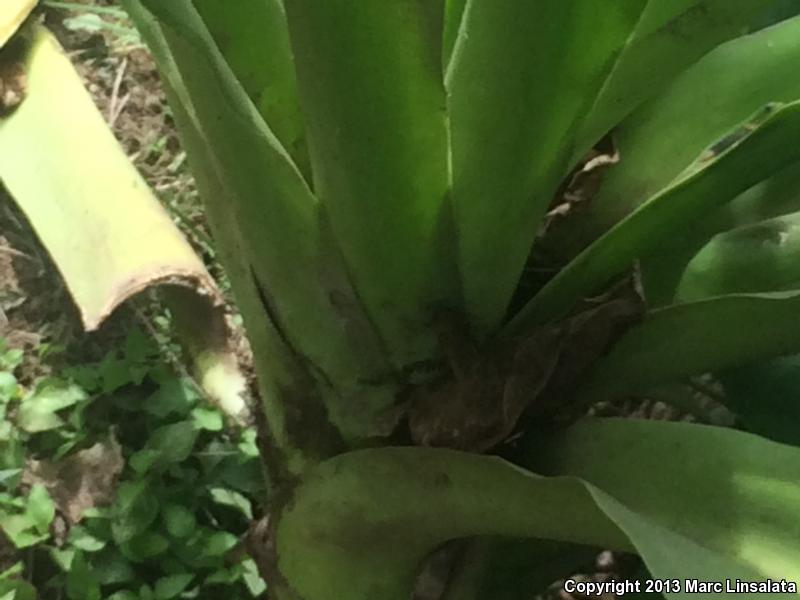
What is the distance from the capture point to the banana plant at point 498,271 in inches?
15.8

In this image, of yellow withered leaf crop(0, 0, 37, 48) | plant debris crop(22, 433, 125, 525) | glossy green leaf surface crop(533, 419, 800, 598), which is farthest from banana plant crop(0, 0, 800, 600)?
yellow withered leaf crop(0, 0, 37, 48)

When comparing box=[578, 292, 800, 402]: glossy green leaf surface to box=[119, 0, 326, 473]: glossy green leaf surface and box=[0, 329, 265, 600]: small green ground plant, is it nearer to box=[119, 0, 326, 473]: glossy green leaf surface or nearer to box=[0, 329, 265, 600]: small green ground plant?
box=[119, 0, 326, 473]: glossy green leaf surface

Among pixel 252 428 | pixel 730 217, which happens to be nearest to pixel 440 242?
pixel 730 217

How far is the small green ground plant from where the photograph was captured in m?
0.72

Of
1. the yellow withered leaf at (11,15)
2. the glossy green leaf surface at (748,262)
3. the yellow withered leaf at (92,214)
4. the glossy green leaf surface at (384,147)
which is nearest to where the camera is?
the glossy green leaf surface at (384,147)

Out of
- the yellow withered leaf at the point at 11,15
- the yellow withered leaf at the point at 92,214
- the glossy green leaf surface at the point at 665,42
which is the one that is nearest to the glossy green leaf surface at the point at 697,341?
the glossy green leaf surface at the point at 665,42

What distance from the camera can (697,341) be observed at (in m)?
0.49

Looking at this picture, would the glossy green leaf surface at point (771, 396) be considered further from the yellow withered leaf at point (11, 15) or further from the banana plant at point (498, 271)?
the yellow withered leaf at point (11, 15)

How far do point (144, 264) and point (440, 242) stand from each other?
0.87 ft

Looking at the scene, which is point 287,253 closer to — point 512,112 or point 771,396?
point 512,112

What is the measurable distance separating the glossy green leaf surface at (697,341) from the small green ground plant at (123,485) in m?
0.34

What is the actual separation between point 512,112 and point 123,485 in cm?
46

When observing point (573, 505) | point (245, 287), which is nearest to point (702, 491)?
point (573, 505)

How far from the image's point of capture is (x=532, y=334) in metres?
0.49
